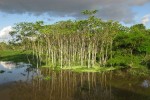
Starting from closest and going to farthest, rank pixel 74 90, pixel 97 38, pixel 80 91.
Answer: pixel 80 91 < pixel 74 90 < pixel 97 38

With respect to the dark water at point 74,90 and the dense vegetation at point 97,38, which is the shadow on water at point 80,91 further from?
the dense vegetation at point 97,38

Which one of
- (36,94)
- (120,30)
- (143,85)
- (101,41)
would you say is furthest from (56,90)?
(120,30)

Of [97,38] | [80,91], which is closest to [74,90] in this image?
[80,91]

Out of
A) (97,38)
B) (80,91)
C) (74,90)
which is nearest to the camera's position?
(80,91)

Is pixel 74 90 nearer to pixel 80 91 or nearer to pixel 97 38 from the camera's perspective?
pixel 80 91

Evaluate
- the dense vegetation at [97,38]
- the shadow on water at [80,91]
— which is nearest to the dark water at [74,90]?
the shadow on water at [80,91]

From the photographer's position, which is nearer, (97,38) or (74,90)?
(74,90)

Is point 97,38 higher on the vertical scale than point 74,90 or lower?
higher

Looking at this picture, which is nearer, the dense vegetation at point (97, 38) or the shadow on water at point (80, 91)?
the shadow on water at point (80, 91)

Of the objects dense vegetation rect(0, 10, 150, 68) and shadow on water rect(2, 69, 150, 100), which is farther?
dense vegetation rect(0, 10, 150, 68)

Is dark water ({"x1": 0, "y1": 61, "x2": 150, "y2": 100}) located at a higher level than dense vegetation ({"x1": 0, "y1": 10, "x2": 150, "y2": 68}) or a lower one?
lower

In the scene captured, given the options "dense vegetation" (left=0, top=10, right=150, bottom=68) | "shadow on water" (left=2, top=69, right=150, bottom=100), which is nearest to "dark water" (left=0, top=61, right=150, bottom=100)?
"shadow on water" (left=2, top=69, right=150, bottom=100)

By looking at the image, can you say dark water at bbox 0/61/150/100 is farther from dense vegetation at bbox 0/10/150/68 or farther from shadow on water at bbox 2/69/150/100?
dense vegetation at bbox 0/10/150/68

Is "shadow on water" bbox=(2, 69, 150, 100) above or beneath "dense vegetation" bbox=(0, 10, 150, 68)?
beneath
